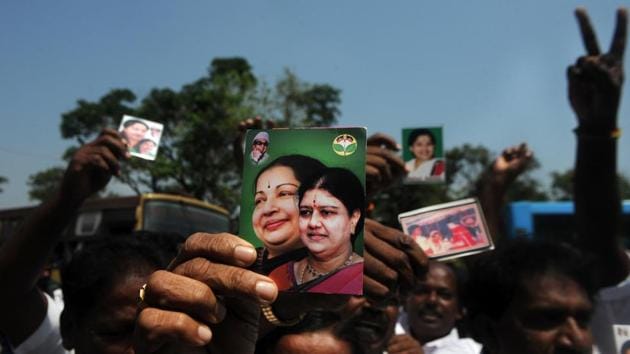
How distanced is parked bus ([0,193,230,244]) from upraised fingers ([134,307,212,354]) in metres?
9.54

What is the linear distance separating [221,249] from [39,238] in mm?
1298

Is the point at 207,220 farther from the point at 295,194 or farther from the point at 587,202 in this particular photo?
the point at 295,194

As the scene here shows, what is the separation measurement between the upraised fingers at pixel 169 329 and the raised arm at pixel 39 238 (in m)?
1.19

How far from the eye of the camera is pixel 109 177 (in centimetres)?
249

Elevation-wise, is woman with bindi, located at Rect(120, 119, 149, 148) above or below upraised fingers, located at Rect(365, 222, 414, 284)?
above

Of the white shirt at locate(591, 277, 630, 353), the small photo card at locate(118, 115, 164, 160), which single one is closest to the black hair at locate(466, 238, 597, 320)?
the white shirt at locate(591, 277, 630, 353)

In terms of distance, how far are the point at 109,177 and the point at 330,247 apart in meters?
1.48

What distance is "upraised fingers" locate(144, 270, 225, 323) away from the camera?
125 cm

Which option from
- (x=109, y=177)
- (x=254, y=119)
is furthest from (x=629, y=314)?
(x=109, y=177)

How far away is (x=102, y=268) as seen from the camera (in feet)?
7.13

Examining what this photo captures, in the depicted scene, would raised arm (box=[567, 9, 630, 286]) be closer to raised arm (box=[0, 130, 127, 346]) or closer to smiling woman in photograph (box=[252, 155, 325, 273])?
smiling woman in photograph (box=[252, 155, 325, 273])

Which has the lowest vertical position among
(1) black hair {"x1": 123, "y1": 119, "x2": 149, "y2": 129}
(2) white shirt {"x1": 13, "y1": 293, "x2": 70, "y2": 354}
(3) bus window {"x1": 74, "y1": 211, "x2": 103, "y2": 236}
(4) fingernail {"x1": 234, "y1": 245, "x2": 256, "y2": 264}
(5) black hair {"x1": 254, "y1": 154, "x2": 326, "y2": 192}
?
(3) bus window {"x1": 74, "y1": 211, "x2": 103, "y2": 236}

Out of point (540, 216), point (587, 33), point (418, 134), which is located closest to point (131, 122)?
point (418, 134)

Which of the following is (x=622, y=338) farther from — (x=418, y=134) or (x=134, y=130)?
(x=134, y=130)
